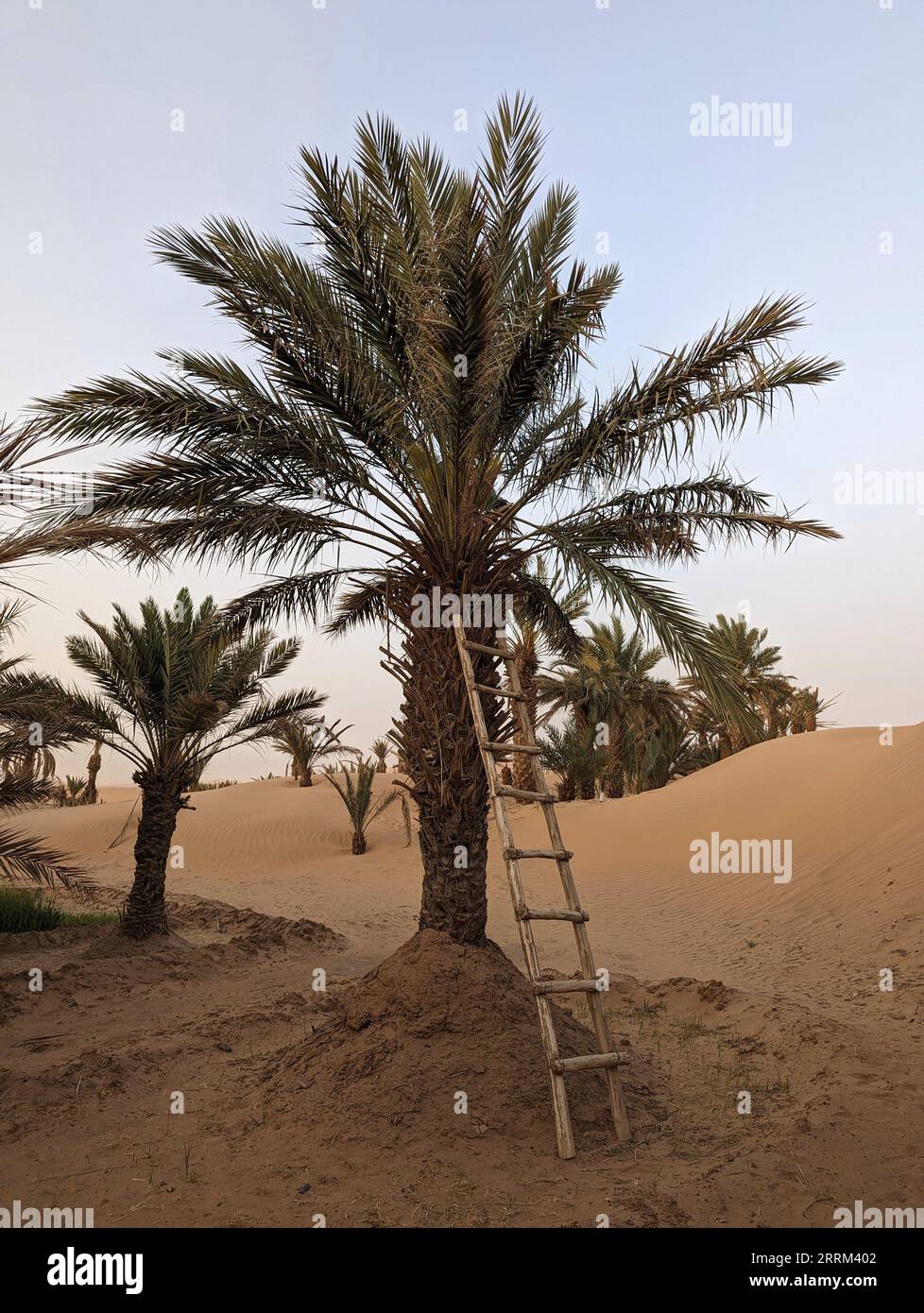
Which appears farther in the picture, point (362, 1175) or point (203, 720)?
point (203, 720)

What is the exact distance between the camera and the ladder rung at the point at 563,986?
192 inches

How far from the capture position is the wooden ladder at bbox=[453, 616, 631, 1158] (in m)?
4.83

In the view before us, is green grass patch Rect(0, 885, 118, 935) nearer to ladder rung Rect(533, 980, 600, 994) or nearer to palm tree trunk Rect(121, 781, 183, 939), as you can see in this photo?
palm tree trunk Rect(121, 781, 183, 939)

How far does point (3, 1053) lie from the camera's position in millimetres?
7223

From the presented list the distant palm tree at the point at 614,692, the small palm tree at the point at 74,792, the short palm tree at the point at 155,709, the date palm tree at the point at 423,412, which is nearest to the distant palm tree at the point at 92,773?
the small palm tree at the point at 74,792

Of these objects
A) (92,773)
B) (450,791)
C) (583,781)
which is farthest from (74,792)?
(450,791)

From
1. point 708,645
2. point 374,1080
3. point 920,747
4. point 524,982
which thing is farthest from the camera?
point 920,747

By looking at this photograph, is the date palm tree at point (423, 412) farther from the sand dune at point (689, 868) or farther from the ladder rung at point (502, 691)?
the sand dune at point (689, 868)

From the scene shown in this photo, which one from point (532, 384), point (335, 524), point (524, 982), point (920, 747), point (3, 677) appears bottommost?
point (524, 982)
